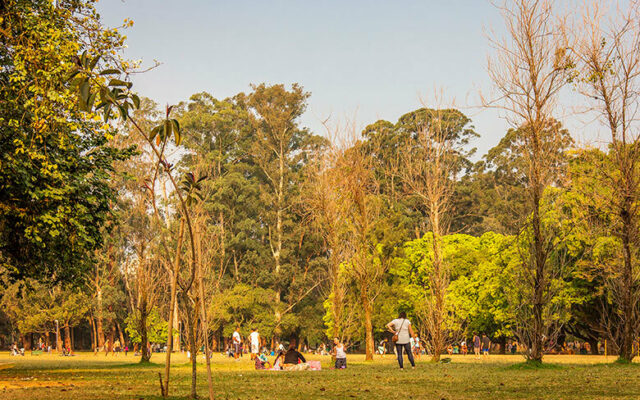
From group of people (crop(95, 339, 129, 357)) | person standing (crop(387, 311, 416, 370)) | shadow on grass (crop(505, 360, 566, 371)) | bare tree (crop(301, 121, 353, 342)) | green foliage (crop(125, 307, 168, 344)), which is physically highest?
bare tree (crop(301, 121, 353, 342))

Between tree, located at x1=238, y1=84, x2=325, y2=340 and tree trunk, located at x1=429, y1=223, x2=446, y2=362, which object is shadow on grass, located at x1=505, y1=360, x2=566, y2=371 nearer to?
tree trunk, located at x1=429, y1=223, x2=446, y2=362

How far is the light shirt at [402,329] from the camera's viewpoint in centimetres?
2255

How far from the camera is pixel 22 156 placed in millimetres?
18188

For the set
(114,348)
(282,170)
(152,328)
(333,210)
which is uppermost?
(282,170)

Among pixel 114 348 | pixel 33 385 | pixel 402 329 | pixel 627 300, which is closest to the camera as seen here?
pixel 33 385

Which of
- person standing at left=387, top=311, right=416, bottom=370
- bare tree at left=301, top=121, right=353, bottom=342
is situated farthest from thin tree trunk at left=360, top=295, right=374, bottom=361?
person standing at left=387, top=311, right=416, bottom=370

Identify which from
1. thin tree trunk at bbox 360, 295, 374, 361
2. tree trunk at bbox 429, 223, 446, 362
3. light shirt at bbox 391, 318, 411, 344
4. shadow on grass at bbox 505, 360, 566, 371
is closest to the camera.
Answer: shadow on grass at bbox 505, 360, 566, 371

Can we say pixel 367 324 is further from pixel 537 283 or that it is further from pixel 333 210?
pixel 537 283

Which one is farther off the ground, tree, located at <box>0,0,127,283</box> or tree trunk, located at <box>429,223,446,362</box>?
tree, located at <box>0,0,127,283</box>

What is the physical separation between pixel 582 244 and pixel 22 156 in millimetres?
35245

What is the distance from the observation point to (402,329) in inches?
891

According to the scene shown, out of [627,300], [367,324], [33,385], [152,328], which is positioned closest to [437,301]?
[367,324]

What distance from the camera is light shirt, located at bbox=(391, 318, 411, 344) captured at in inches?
888

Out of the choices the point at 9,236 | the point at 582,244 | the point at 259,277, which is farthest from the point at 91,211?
the point at 259,277
